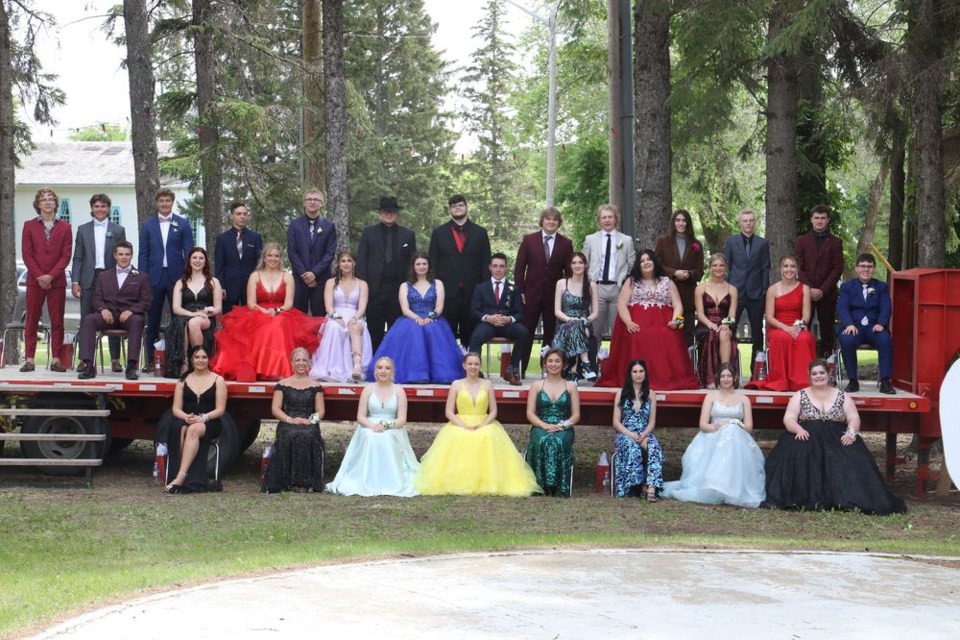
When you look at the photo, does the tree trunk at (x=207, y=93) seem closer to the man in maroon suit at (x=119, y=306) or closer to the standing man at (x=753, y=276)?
the man in maroon suit at (x=119, y=306)

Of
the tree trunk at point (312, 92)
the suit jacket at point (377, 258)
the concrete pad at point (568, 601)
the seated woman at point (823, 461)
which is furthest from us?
the tree trunk at point (312, 92)

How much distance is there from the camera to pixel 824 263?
1327cm

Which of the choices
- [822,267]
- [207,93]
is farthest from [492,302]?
[207,93]

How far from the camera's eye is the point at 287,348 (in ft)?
43.1

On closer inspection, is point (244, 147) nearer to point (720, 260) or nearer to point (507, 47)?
point (720, 260)

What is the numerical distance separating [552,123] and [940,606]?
2940 centimetres

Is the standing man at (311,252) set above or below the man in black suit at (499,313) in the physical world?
above

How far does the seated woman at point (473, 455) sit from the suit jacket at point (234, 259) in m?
2.62

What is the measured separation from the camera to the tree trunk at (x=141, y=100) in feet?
62.0

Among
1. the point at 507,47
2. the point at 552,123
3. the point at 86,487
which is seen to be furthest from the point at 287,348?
the point at 507,47

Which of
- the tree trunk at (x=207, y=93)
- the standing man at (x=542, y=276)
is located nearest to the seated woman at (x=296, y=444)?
the standing man at (x=542, y=276)

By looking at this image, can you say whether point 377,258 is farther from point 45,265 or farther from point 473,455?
point 45,265

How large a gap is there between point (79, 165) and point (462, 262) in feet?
160

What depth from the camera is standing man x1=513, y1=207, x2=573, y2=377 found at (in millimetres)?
13586
